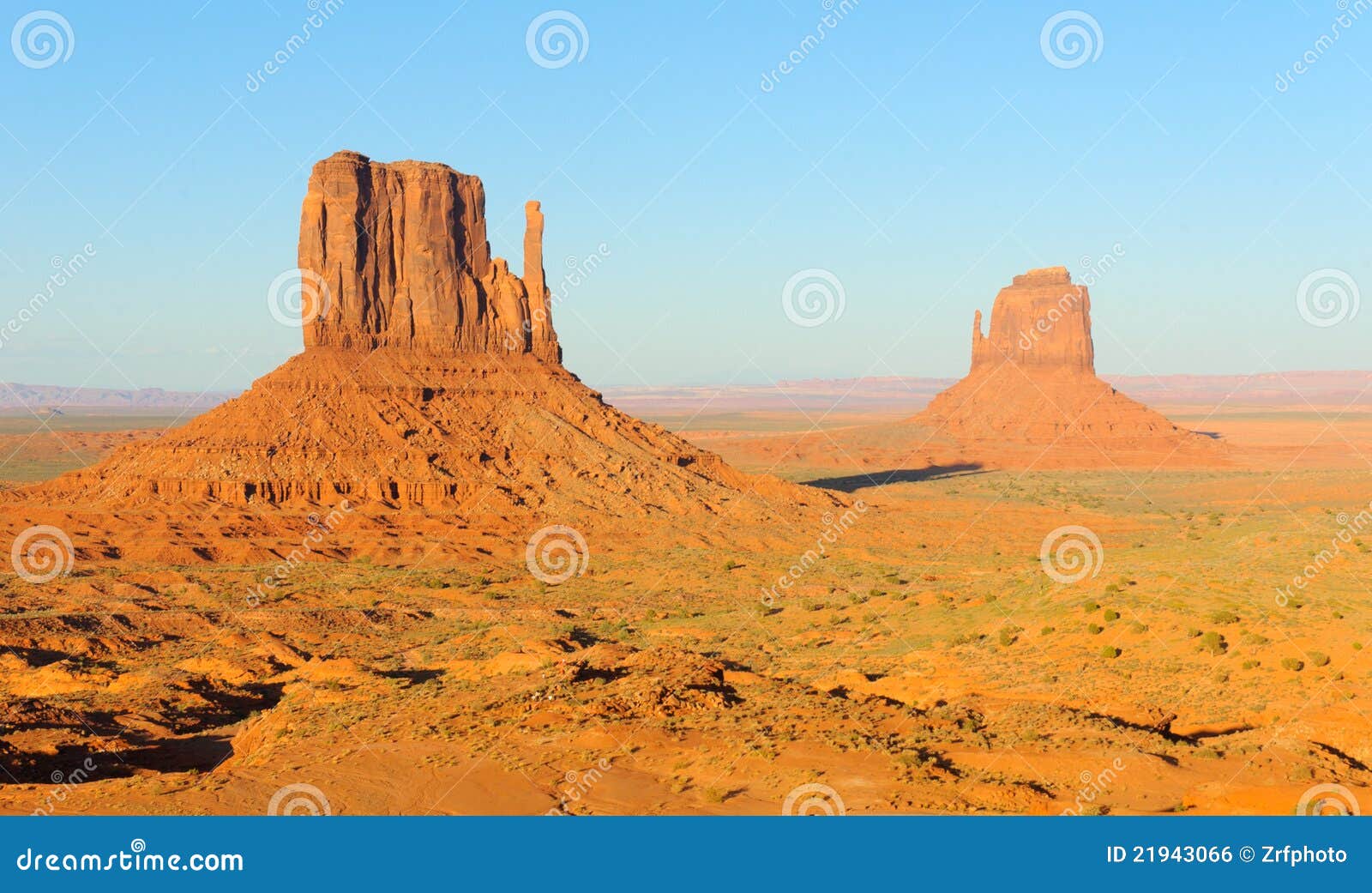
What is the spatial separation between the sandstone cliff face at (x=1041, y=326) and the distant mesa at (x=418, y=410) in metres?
75.0

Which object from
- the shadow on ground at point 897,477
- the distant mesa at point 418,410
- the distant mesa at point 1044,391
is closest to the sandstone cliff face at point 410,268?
the distant mesa at point 418,410

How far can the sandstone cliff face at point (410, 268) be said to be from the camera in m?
73.4

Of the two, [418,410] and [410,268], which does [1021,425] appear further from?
[418,410]

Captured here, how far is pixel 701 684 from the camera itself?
81.7 feet

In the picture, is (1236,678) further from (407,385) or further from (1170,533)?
(407,385)

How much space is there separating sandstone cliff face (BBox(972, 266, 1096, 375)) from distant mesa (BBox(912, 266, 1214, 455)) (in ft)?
0.36

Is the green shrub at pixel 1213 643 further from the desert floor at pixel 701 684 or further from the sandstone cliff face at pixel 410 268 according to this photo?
the sandstone cliff face at pixel 410 268

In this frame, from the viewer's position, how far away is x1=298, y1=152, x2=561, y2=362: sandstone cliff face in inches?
2889

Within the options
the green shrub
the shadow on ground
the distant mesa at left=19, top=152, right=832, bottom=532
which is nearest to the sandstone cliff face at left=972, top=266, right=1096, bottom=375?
the shadow on ground

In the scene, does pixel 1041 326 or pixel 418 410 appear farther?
pixel 1041 326

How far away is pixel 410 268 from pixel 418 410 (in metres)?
12.3

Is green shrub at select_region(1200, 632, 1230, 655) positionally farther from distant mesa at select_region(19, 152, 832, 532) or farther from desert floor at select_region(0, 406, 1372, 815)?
distant mesa at select_region(19, 152, 832, 532)

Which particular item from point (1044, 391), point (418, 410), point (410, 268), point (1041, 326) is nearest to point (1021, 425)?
point (1044, 391)

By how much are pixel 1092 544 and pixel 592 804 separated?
44390 mm
